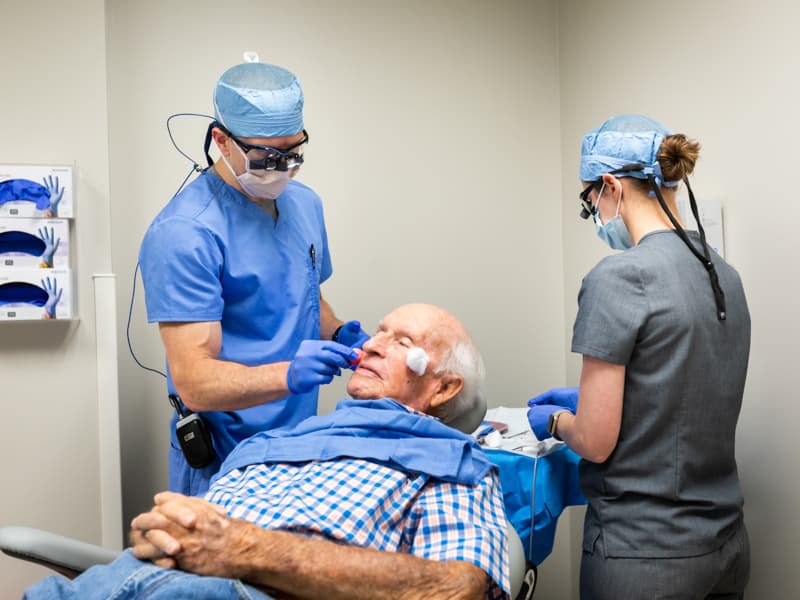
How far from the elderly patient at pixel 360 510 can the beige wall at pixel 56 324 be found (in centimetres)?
98

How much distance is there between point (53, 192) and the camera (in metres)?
2.08

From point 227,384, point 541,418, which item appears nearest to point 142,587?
point 227,384

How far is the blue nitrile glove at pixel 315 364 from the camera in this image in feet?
5.04

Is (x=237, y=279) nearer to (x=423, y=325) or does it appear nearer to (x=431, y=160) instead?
(x=423, y=325)

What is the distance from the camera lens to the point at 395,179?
265 cm

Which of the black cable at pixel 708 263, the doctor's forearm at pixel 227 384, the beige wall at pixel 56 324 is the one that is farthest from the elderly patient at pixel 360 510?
the beige wall at pixel 56 324

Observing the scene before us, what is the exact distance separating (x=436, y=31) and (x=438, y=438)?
1776 millimetres

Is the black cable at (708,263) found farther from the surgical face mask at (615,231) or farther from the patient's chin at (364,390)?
the patient's chin at (364,390)

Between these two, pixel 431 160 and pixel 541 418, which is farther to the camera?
pixel 431 160

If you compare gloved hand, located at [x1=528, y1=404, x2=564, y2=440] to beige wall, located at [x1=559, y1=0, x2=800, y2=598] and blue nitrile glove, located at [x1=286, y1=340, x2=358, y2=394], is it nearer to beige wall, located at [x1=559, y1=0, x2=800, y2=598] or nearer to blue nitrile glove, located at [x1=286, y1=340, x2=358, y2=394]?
blue nitrile glove, located at [x1=286, y1=340, x2=358, y2=394]

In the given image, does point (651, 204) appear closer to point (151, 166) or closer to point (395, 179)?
point (395, 179)

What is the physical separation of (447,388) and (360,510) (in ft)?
1.45

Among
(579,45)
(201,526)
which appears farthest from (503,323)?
(201,526)

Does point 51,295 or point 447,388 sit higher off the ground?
point 51,295
